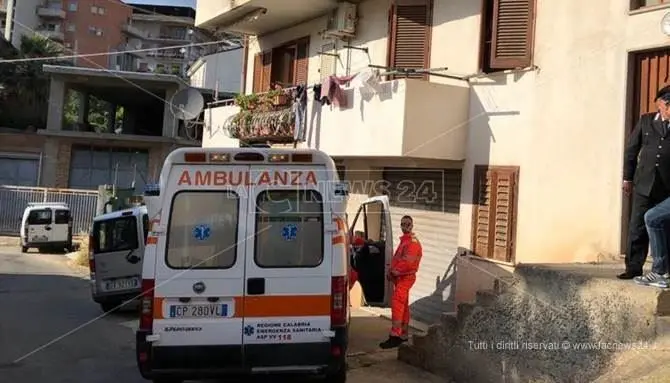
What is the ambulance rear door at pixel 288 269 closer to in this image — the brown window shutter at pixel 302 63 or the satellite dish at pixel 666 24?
the satellite dish at pixel 666 24

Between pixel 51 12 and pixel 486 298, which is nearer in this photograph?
pixel 486 298

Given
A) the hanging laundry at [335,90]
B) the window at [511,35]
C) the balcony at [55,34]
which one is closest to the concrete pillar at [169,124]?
the hanging laundry at [335,90]

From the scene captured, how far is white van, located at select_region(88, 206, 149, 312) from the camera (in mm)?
12055

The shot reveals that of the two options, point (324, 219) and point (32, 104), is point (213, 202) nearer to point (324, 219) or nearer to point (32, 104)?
point (324, 219)

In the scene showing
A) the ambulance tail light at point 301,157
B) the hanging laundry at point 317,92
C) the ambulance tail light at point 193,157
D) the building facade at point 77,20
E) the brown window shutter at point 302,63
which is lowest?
the ambulance tail light at point 193,157

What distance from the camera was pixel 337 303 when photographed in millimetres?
5781

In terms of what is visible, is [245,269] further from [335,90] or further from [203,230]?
[335,90]

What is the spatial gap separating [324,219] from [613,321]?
2.56 meters

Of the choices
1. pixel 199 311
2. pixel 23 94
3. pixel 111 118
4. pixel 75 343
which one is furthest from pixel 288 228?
pixel 23 94

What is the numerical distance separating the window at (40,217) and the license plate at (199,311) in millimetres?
20374

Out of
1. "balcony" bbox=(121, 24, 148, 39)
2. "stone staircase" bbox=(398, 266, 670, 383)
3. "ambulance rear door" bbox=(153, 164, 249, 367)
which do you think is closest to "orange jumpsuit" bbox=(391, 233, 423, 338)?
"stone staircase" bbox=(398, 266, 670, 383)

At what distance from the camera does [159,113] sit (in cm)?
3841

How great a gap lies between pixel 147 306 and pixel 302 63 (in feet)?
31.9

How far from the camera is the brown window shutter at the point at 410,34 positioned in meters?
10.7
